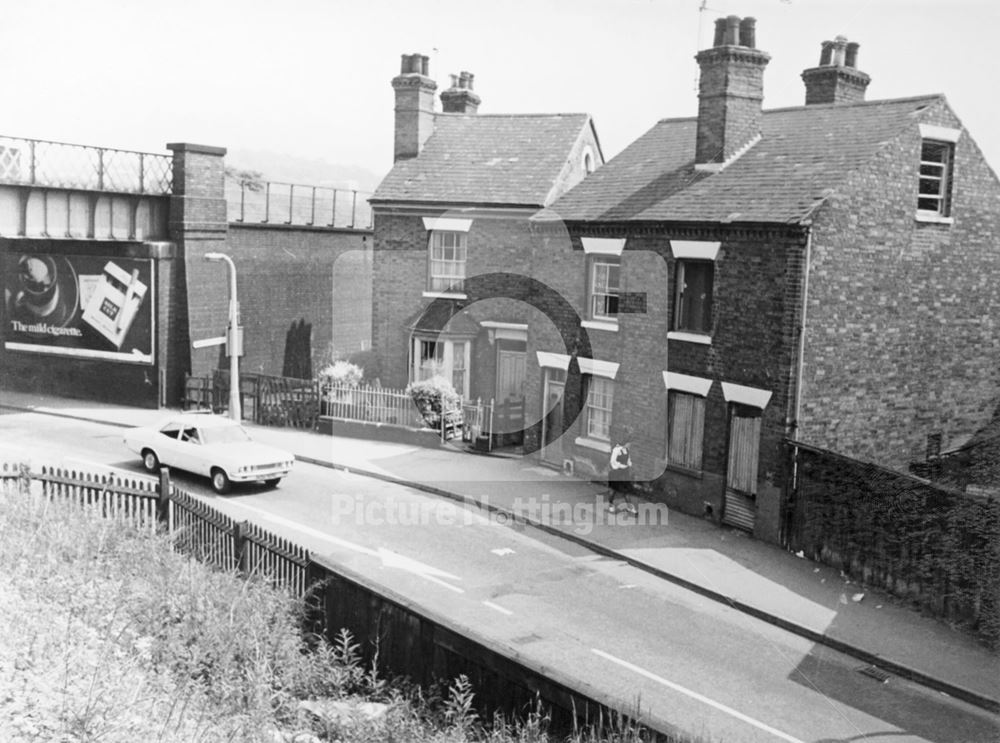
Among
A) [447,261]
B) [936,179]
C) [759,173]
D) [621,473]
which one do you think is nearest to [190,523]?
[621,473]

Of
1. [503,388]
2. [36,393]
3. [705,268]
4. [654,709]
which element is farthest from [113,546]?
[36,393]

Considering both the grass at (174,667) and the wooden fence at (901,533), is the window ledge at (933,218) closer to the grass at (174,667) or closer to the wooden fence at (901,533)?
the wooden fence at (901,533)

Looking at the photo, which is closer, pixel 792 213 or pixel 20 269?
pixel 792 213

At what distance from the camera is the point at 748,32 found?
21.5 metres

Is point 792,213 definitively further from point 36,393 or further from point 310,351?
point 36,393

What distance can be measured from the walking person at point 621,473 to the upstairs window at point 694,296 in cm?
292

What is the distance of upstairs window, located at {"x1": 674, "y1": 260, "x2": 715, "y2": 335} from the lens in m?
20.5

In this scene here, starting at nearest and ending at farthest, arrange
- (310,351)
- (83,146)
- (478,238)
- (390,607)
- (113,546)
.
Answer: (390,607), (113,546), (83,146), (478,238), (310,351)

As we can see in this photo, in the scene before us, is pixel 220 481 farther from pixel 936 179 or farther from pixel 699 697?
pixel 936 179

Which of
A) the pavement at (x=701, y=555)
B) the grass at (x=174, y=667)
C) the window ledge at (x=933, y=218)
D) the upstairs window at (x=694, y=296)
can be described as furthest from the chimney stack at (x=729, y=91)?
the grass at (x=174, y=667)

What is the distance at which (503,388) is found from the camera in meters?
28.6

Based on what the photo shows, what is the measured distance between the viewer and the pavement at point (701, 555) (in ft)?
Result: 45.4

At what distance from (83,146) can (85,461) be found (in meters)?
9.21

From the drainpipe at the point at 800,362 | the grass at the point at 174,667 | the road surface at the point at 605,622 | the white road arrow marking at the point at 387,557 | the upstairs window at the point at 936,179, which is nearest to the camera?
the grass at the point at 174,667
